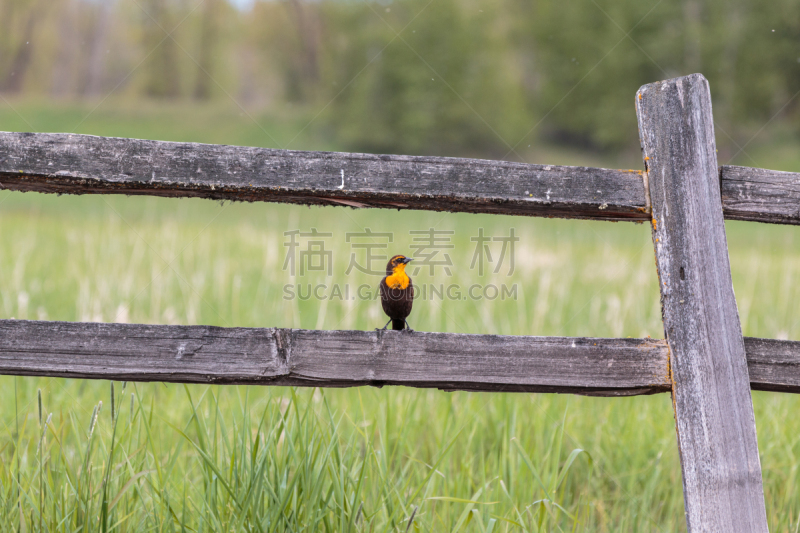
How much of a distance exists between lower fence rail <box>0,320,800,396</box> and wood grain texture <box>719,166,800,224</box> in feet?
1.39

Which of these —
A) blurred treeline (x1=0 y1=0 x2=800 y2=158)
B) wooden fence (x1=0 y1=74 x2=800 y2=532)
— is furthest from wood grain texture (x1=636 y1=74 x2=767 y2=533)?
blurred treeline (x1=0 y1=0 x2=800 y2=158)

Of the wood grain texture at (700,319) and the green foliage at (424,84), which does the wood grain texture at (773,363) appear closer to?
the wood grain texture at (700,319)

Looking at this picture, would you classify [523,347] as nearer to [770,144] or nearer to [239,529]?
[239,529]

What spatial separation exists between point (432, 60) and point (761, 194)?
93.5 ft

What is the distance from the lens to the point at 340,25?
94.8ft

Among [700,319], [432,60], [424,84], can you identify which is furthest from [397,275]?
[432,60]

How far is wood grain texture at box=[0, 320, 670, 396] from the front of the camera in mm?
1577

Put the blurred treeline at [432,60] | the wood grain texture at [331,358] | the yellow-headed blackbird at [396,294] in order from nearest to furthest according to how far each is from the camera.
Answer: the wood grain texture at [331,358] < the yellow-headed blackbird at [396,294] < the blurred treeline at [432,60]

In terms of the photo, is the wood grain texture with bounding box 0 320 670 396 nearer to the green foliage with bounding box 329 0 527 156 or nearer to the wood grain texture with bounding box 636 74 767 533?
the wood grain texture with bounding box 636 74 767 533

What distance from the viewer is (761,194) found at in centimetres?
176

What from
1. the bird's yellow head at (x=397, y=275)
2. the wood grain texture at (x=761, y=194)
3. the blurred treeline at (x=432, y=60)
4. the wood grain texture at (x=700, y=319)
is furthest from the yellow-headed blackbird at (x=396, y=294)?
the blurred treeline at (x=432, y=60)

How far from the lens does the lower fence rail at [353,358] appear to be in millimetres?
1579

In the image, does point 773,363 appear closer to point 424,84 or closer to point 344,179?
point 344,179

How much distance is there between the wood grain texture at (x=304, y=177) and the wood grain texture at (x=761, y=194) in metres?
0.30
